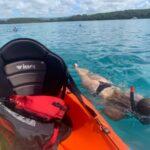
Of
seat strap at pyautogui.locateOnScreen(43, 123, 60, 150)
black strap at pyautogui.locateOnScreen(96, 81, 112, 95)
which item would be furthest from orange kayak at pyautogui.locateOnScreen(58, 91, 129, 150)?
black strap at pyautogui.locateOnScreen(96, 81, 112, 95)

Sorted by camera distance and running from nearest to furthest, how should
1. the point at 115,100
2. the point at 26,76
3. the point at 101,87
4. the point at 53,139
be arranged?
the point at 53,139 → the point at 26,76 → the point at 115,100 → the point at 101,87

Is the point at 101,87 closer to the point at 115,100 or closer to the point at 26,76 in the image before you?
the point at 115,100

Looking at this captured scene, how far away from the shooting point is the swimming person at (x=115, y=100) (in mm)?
5836

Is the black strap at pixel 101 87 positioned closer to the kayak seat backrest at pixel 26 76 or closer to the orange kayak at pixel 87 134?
the orange kayak at pixel 87 134

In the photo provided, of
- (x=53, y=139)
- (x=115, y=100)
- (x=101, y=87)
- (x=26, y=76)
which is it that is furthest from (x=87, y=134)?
(x=101, y=87)

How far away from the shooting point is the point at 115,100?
6.76 m

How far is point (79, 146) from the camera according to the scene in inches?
155

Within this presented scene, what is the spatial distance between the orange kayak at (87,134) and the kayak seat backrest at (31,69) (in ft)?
1.07

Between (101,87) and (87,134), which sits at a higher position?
(87,134)

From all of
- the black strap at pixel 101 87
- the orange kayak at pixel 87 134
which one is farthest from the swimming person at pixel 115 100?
the orange kayak at pixel 87 134

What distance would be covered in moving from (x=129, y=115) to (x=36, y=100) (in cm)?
272

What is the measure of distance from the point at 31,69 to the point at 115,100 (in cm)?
294

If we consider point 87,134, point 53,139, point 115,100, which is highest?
point 53,139

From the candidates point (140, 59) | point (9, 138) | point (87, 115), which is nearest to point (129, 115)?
point (87, 115)
